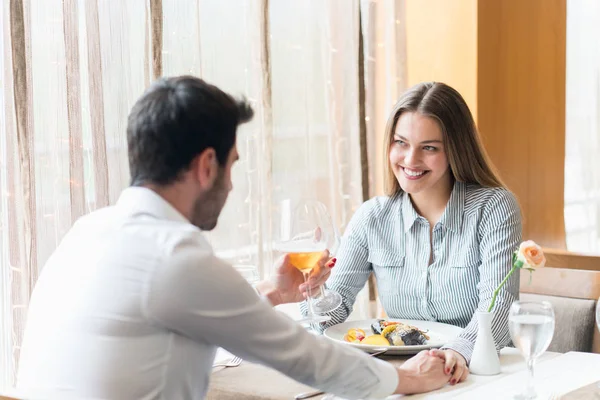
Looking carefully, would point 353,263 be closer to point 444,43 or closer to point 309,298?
point 309,298

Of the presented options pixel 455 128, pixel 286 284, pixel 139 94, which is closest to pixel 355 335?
pixel 286 284

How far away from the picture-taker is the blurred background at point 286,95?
2.28 meters

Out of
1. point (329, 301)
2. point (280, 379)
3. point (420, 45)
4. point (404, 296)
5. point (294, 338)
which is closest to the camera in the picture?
point (294, 338)

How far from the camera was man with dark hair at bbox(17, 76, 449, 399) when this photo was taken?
46.2 inches

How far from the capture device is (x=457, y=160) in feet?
7.54

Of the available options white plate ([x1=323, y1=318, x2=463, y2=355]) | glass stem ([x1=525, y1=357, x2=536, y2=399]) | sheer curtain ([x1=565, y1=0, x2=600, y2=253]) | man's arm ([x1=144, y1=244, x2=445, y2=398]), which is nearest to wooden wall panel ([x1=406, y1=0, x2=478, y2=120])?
sheer curtain ([x1=565, y1=0, x2=600, y2=253])

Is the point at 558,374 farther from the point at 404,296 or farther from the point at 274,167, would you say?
the point at 274,167

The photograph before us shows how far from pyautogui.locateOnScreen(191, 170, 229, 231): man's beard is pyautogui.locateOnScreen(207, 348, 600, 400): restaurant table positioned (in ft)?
1.30

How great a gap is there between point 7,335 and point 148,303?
1.27 meters

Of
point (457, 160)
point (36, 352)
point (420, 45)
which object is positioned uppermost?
point (420, 45)

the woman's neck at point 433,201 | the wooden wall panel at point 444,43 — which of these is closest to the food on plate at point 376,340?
the woman's neck at point 433,201

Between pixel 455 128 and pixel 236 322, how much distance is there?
4.09ft

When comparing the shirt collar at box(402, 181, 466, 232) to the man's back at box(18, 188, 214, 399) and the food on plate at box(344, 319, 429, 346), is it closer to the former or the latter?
the food on plate at box(344, 319, 429, 346)

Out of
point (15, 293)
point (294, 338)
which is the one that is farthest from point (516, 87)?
point (294, 338)
